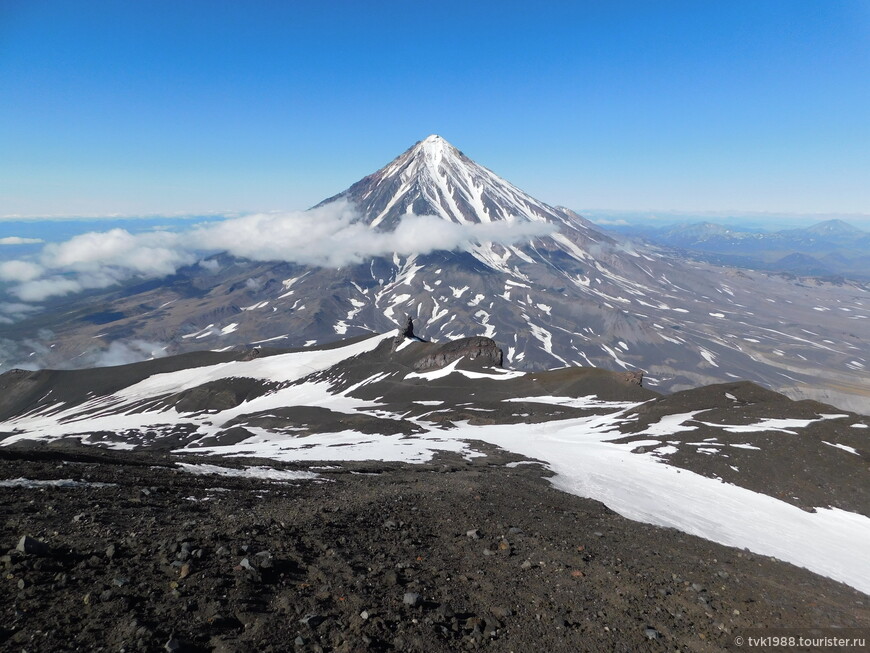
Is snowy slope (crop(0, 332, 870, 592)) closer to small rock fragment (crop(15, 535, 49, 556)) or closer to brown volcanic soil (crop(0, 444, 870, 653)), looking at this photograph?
brown volcanic soil (crop(0, 444, 870, 653))

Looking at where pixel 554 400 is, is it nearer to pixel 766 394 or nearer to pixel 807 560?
pixel 766 394

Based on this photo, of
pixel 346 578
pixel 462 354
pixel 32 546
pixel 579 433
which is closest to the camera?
pixel 32 546

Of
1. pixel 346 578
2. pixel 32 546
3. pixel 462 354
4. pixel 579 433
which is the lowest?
pixel 462 354

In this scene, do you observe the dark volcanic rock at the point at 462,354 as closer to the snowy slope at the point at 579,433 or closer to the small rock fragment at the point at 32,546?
the snowy slope at the point at 579,433

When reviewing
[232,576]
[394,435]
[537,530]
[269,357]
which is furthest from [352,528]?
[269,357]

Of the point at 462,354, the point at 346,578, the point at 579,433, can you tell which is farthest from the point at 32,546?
the point at 462,354

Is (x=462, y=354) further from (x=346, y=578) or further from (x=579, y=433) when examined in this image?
(x=346, y=578)

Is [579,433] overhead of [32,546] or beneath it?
beneath
